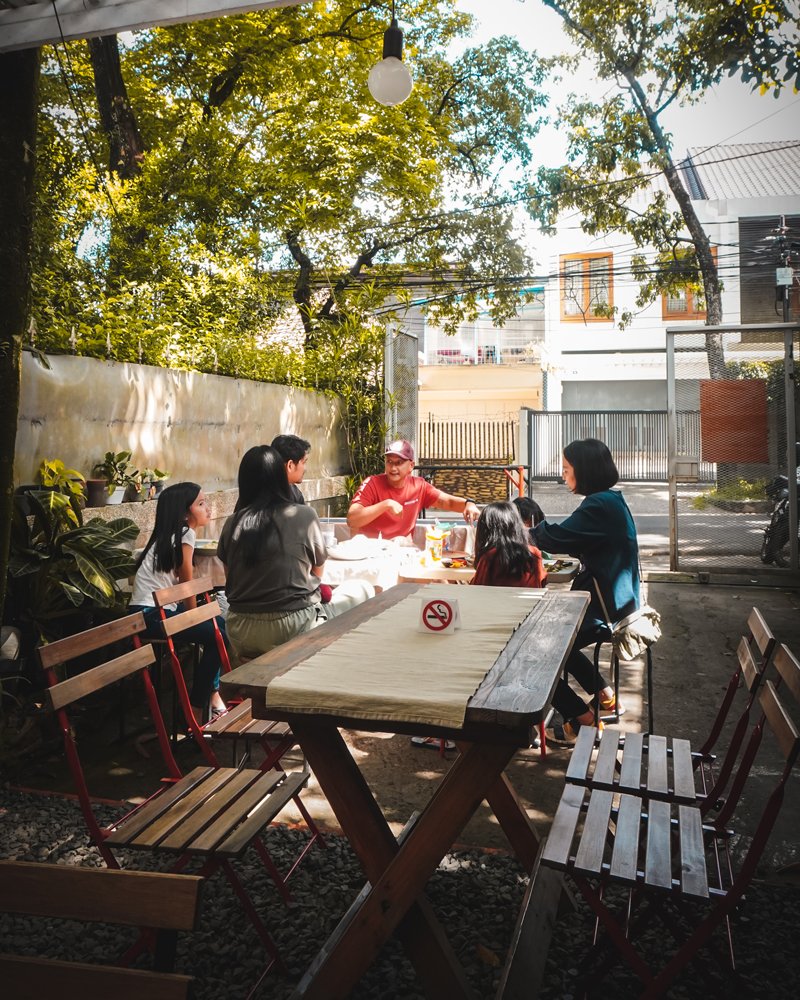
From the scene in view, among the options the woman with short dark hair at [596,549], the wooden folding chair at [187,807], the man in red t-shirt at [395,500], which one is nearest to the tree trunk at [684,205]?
the man in red t-shirt at [395,500]

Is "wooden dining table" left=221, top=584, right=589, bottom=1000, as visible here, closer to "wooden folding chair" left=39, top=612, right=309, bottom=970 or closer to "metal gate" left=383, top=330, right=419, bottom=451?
"wooden folding chair" left=39, top=612, right=309, bottom=970

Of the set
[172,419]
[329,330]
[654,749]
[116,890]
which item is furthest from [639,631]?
[329,330]

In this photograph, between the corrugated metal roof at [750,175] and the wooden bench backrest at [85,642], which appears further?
the corrugated metal roof at [750,175]

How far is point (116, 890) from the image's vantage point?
3.44 ft

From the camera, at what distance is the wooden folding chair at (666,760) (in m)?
2.38

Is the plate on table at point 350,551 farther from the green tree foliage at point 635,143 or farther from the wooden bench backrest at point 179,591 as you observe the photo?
the green tree foliage at point 635,143

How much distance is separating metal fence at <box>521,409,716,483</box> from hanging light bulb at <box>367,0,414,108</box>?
13.0 m

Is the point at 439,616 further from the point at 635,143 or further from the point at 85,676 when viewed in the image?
the point at 635,143

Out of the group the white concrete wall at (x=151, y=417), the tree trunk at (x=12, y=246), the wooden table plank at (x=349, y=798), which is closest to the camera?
the wooden table plank at (x=349, y=798)

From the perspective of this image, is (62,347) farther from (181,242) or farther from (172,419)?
(181,242)

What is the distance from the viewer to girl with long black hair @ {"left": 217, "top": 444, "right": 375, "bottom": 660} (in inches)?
134

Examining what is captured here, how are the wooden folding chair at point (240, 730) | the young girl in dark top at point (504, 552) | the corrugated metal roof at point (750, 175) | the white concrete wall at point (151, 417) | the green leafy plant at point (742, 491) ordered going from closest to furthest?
the wooden folding chair at point (240, 730)
the young girl in dark top at point (504, 552)
the white concrete wall at point (151, 417)
the green leafy plant at point (742, 491)
the corrugated metal roof at point (750, 175)

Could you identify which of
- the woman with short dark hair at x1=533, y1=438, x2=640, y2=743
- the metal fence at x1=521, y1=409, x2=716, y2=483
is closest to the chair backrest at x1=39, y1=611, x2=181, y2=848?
the woman with short dark hair at x1=533, y1=438, x2=640, y2=743

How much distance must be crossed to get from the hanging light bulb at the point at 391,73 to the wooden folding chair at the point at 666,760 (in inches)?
166
